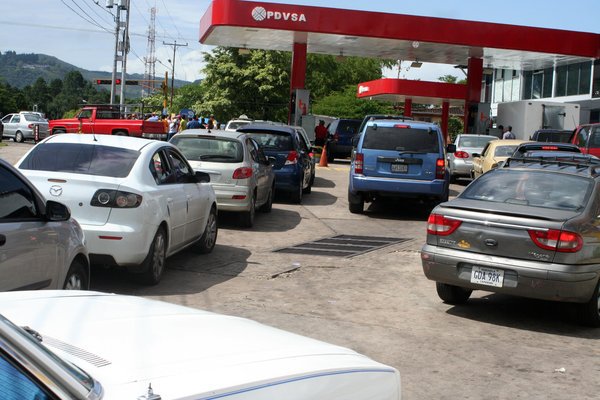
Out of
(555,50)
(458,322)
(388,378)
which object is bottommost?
(458,322)

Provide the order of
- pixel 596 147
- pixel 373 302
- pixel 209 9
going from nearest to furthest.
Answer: pixel 373 302 < pixel 596 147 < pixel 209 9

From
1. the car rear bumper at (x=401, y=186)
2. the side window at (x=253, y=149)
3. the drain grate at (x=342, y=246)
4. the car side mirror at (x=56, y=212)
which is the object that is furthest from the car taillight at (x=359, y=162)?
the car side mirror at (x=56, y=212)

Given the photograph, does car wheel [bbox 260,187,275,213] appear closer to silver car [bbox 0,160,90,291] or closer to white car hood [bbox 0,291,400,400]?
silver car [bbox 0,160,90,291]

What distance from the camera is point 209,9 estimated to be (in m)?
29.0

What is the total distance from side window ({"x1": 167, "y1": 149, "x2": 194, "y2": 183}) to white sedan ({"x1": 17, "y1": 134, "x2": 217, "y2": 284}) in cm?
3

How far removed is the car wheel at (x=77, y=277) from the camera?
22.2 ft

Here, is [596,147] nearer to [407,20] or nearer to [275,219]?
[275,219]

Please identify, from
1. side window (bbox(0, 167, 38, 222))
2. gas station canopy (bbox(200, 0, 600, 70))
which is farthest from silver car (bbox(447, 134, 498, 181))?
side window (bbox(0, 167, 38, 222))

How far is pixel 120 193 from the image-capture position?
8.50 meters

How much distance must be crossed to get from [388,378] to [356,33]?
26.8m

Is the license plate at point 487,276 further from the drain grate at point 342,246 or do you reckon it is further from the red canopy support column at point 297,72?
the red canopy support column at point 297,72

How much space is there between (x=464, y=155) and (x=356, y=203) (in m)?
9.45

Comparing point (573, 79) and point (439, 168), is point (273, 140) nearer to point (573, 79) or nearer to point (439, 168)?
point (439, 168)

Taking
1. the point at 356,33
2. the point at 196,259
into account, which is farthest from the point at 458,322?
the point at 356,33
